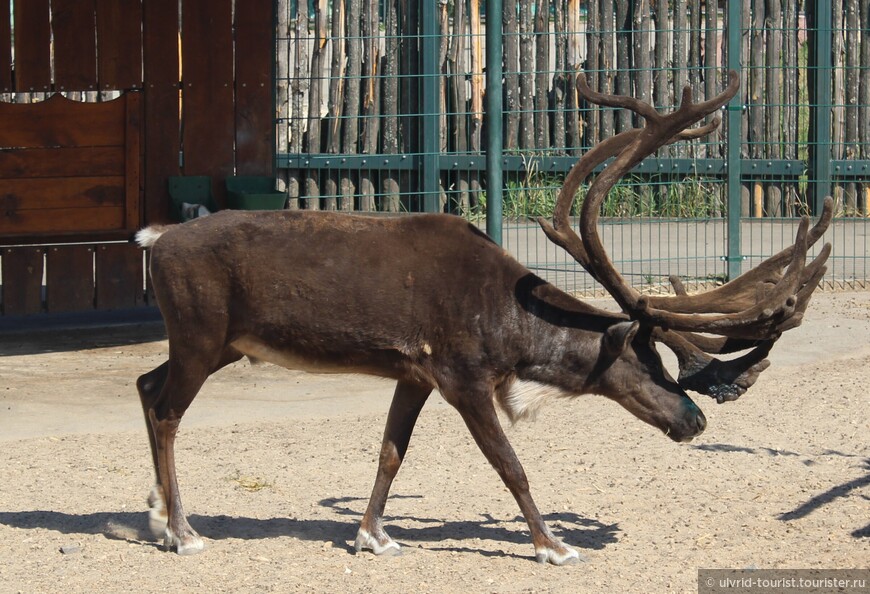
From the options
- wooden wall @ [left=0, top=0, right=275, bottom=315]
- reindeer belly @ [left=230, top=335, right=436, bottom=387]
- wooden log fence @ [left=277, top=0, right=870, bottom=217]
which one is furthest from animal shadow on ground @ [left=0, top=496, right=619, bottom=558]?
wooden log fence @ [left=277, top=0, right=870, bottom=217]

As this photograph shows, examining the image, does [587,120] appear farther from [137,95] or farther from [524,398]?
[524,398]

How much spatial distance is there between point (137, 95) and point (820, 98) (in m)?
7.25

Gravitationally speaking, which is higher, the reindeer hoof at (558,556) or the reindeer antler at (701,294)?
the reindeer antler at (701,294)

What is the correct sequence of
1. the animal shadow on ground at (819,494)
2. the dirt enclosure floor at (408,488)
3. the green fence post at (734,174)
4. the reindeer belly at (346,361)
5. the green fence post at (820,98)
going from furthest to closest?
the green fence post at (820,98) < the green fence post at (734,174) < the animal shadow on ground at (819,494) < the reindeer belly at (346,361) < the dirt enclosure floor at (408,488)

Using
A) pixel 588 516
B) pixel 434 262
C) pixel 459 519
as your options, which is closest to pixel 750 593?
pixel 588 516

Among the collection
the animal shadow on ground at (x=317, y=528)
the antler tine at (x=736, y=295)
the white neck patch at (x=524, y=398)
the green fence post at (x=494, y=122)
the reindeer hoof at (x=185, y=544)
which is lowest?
the animal shadow on ground at (x=317, y=528)

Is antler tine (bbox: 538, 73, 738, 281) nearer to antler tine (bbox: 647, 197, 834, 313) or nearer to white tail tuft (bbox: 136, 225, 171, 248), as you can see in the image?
antler tine (bbox: 647, 197, 834, 313)

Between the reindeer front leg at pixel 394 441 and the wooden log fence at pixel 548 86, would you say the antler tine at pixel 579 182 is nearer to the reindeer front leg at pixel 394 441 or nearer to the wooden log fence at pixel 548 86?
the reindeer front leg at pixel 394 441

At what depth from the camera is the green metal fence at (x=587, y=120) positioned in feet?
43.1

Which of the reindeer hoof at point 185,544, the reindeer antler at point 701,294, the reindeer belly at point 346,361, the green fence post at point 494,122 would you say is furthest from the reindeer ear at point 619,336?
the green fence post at point 494,122

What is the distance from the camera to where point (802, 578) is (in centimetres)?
569

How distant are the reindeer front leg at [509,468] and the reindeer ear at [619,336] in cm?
62

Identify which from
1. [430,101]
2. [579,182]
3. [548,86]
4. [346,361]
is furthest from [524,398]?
[548,86]

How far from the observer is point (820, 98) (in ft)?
44.4
